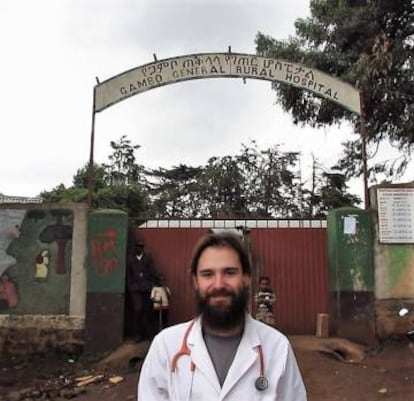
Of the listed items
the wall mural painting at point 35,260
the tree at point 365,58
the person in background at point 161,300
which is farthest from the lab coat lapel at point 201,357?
the tree at point 365,58

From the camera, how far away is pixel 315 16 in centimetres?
1566

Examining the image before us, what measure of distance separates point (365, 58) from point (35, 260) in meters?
9.03

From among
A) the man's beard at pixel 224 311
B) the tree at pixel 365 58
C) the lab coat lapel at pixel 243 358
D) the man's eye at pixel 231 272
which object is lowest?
the lab coat lapel at pixel 243 358

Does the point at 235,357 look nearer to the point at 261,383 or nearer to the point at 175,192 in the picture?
the point at 261,383

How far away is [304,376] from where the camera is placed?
738 centimetres

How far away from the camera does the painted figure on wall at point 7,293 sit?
Result: 9.12 meters

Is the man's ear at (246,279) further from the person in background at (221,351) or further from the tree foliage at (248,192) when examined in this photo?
the tree foliage at (248,192)

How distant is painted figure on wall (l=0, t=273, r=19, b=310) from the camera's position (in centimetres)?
912

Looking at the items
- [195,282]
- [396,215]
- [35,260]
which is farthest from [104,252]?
[195,282]

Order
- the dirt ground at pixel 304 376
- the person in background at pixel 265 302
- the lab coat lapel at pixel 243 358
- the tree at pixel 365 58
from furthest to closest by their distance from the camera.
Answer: the tree at pixel 365 58 → the person in background at pixel 265 302 → the dirt ground at pixel 304 376 → the lab coat lapel at pixel 243 358

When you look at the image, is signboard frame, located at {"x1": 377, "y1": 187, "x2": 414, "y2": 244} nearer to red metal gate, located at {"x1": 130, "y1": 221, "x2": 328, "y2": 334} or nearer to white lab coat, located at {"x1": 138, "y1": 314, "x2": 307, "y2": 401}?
red metal gate, located at {"x1": 130, "y1": 221, "x2": 328, "y2": 334}

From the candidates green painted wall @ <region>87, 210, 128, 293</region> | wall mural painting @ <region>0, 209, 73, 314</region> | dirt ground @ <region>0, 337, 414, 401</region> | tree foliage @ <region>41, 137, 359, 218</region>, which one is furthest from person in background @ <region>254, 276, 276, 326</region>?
tree foliage @ <region>41, 137, 359, 218</region>

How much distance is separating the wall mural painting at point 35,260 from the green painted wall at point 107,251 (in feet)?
1.20

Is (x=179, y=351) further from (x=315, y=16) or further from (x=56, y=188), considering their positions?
(x=56, y=188)
